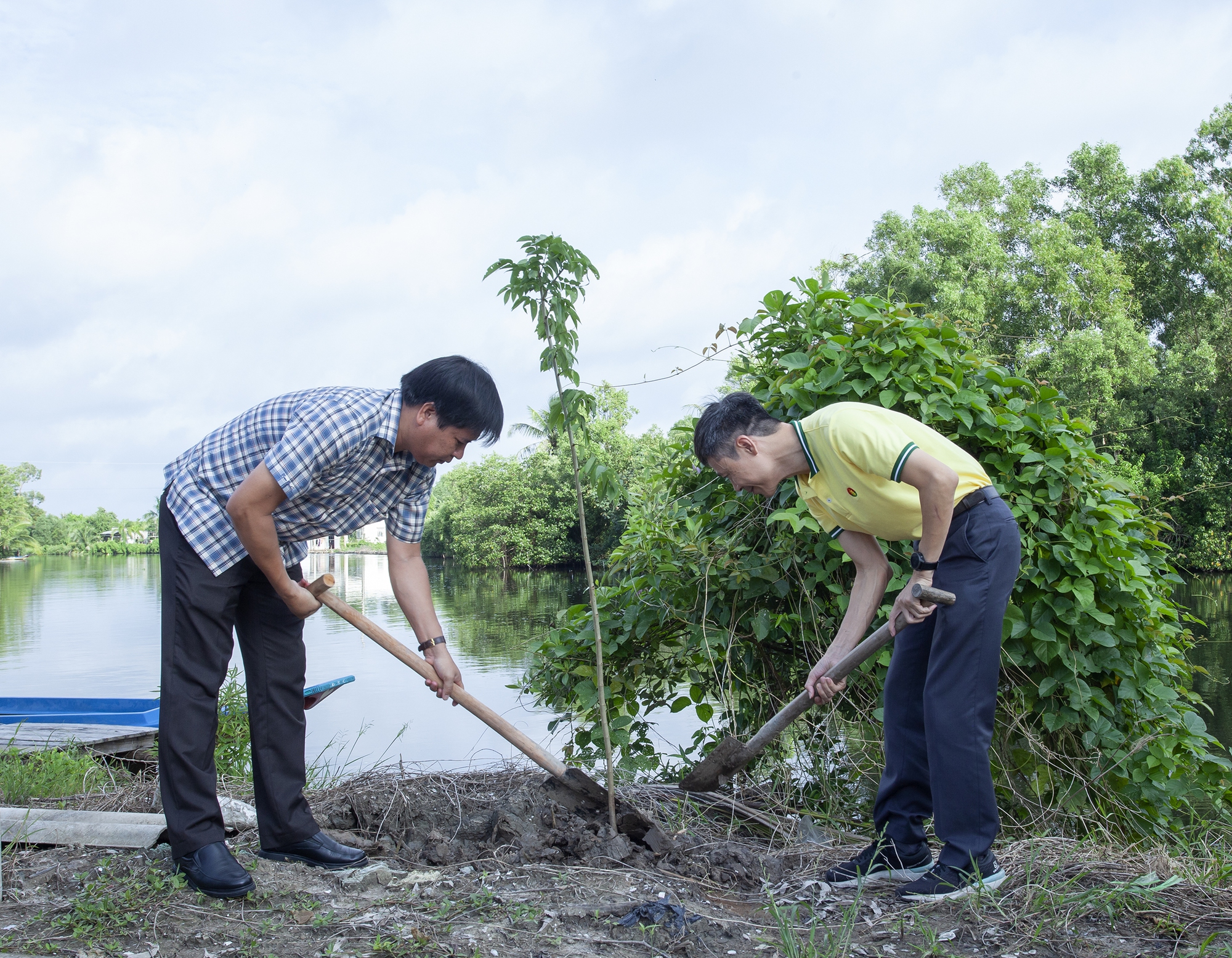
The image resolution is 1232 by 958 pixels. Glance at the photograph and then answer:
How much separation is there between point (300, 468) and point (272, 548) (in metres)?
0.25

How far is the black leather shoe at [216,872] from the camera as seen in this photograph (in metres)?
2.43

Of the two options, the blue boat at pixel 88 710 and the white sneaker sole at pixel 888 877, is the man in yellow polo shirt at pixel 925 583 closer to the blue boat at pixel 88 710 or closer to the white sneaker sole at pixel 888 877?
the white sneaker sole at pixel 888 877

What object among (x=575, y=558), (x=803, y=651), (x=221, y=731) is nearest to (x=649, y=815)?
(x=803, y=651)

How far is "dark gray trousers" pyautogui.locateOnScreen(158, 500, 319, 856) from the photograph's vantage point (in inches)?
98.5

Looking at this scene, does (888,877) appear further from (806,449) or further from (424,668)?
(424,668)

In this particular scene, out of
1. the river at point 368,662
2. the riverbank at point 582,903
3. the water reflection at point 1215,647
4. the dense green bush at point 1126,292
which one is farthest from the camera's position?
the dense green bush at point 1126,292

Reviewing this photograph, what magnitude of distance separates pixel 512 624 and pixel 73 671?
7844 mm

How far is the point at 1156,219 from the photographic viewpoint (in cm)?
2531

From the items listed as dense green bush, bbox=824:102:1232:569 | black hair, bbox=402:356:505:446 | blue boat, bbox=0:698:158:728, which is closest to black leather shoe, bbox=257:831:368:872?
black hair, bbox=402:356:505:446

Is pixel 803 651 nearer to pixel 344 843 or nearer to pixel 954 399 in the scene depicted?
pixel 954 399

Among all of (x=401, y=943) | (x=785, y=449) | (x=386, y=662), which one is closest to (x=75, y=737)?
(x=401, y=943)

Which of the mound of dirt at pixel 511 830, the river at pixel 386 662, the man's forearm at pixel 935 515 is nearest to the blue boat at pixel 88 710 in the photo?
the river at pixel 386 662

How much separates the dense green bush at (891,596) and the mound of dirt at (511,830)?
1.80 ft

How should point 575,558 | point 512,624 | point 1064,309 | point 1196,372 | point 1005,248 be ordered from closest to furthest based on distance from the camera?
point 512,624, point 1196,372, point 1064,309, point 1005,248, point 575,558
